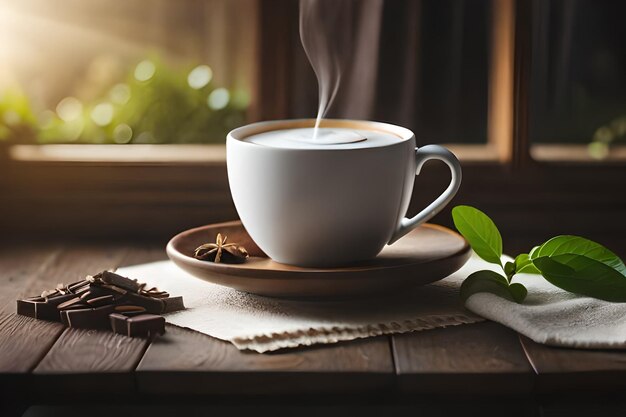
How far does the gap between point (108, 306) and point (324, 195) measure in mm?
270

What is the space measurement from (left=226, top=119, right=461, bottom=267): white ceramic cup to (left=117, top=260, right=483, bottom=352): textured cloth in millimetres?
59

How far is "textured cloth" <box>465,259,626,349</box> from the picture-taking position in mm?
941

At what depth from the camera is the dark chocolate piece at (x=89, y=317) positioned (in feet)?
3.34

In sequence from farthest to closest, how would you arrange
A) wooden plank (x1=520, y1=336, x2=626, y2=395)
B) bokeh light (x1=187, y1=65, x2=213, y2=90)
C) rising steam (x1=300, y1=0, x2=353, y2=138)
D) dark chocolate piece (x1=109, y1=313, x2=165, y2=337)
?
bokeh light (x1=187, y1=65, x2=213, y2=90)
rising steam (x1=300, y1=0, x2=353, y2=138)
dark chocolate piece (x1=109, y1=313, x2=165, y2=337)
wooden plank (x1=520, y1=336, x2=626, y2=395)

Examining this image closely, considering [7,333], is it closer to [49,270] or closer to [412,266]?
[49,270]

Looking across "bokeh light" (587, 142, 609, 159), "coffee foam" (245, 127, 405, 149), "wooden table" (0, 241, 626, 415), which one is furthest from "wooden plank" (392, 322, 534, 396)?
"bokeh light" (587, 142, 609, 159)

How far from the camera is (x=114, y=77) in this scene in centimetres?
151

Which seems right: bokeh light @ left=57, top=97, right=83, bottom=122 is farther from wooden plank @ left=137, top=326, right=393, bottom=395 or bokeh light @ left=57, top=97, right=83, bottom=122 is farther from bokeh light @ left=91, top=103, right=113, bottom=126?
wooden plank @ left=137, top=326, right=393, bottom=395

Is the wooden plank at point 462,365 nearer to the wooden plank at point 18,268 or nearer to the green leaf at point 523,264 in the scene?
the green leaf at point 523,264

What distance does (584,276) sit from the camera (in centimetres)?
105

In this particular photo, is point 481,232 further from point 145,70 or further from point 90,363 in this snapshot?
point 145,70

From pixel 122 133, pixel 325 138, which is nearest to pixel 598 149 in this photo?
pixel 325 138
